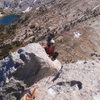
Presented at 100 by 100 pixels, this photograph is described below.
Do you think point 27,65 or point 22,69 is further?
point 27,65

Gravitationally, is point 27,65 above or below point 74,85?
above

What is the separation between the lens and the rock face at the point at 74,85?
9906 mm

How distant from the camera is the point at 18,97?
11.6 metres

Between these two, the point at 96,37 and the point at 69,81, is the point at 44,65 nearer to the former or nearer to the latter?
the point at 69,81

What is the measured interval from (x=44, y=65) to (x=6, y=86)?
207 cm

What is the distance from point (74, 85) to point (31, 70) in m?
2.54

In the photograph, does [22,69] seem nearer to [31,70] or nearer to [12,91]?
[31,70]

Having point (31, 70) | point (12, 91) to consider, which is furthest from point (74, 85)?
point (12, 91)

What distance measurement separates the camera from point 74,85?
10484 mm

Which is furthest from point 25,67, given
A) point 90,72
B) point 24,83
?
point 90,72

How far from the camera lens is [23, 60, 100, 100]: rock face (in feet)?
32.5

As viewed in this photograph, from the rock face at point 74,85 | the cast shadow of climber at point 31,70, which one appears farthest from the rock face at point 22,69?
the rock face at point 74,85

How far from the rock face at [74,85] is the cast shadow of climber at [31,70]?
0.59 meters

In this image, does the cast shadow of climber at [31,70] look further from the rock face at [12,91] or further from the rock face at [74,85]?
the rock face at [74,85]
